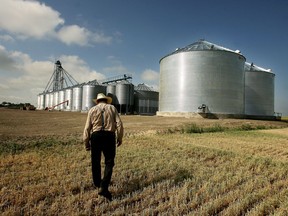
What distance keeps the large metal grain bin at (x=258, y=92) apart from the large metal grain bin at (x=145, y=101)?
21.8m

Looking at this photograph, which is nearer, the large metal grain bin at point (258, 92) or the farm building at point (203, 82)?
the farm building at point (203, 82)

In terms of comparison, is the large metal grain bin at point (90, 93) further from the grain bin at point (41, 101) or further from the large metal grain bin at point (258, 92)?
the grain bin at point (41, 101)

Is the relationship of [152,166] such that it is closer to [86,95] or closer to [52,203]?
[52,203]

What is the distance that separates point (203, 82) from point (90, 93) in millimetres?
31752

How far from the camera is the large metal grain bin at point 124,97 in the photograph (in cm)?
5756

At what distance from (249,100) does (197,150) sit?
137 ft

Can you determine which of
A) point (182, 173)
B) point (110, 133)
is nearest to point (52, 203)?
point (110, 133)

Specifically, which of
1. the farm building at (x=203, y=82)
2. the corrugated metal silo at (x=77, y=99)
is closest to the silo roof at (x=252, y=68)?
the farm building at (x=203, y=82)

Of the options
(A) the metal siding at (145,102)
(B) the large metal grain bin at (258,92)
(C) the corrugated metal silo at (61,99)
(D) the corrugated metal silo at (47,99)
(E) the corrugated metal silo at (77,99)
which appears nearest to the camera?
(B) the large metal grain bin at (258,92)

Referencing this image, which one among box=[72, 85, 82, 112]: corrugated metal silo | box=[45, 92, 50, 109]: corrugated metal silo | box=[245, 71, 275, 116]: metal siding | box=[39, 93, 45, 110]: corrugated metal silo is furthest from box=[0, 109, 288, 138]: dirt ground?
box=[39, 93, 45, 110]: corrugated metal silo

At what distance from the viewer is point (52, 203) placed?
4465 millimetres

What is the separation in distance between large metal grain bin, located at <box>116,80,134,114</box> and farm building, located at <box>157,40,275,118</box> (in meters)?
18.4

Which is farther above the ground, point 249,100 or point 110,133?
point 249,100

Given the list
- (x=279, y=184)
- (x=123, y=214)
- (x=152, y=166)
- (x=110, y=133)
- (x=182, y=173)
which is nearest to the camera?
(x=123, y=214)
